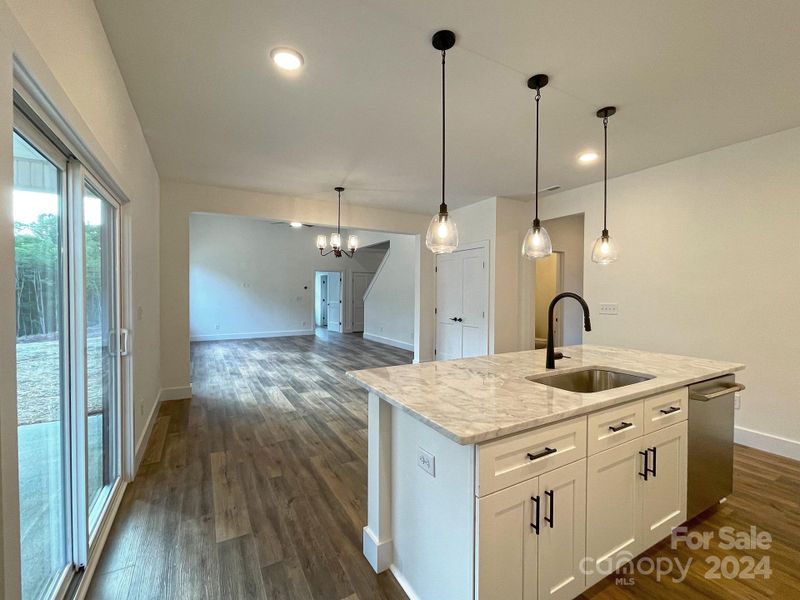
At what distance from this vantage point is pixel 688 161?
3.41 m

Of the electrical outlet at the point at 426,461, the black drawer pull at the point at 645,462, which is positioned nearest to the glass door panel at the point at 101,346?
the electrical outlet at the point at 426,461

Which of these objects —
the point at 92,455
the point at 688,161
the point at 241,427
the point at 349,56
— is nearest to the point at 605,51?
the point at 349,56

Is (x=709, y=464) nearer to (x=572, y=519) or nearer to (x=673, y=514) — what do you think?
(x=673, y=514)

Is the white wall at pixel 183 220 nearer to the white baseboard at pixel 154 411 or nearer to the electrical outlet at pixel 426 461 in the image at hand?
the white baseboard at pixel 154 411

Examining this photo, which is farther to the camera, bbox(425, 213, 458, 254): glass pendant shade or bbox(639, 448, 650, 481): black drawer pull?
bbox(425, 213, 458, 254): glass pendant shade

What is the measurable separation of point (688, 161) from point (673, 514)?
333cm

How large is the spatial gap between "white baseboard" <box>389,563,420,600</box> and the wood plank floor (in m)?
0.04

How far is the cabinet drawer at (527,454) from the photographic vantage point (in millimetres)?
1149

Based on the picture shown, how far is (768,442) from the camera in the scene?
9.61 feet

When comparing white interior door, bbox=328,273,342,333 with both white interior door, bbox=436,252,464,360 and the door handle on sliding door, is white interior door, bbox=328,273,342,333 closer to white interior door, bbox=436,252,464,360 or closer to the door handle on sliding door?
white interior door, bbox=436,252,464,360

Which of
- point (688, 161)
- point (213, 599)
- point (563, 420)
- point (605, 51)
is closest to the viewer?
point (563, 420)

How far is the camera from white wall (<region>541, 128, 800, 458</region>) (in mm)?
2840

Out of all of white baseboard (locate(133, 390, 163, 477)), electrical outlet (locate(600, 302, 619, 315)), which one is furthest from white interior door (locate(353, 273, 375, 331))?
electrical outlet (locate(600, 302, 619, 315))

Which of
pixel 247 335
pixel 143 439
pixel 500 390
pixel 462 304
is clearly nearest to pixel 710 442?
pixel 500 390
